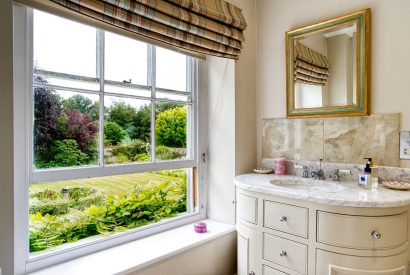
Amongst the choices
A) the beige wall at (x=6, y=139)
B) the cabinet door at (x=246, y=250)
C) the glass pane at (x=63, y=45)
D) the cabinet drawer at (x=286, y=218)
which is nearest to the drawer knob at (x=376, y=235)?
the cabinet drawer at (x=286, y=218)

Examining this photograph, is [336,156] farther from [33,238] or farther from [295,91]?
[33,238]

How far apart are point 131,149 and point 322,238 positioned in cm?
124

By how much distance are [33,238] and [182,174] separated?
106 cm

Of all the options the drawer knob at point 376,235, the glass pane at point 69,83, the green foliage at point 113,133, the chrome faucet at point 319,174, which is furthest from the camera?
the chrome faucet at point 319,174

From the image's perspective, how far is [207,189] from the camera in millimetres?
2209

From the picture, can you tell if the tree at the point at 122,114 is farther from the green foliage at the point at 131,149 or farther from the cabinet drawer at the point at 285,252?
the cabinet drawer at the point at 285,252

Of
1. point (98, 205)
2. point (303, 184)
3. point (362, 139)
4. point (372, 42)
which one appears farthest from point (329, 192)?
point (98, 205)

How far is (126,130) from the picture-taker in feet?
5.50

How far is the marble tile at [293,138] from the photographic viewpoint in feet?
6.23

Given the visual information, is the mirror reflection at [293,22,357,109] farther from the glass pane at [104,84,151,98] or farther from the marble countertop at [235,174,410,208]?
the glass pane at [104,84,151,98]

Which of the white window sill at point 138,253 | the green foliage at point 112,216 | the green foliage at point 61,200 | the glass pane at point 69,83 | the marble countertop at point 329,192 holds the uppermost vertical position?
the glass pane at point 69,83

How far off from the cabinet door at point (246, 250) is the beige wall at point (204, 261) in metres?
0.18

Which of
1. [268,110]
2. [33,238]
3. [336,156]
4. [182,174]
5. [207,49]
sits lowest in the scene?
[33,238]

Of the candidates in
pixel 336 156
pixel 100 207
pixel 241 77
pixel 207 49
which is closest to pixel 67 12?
pixel 207 49
